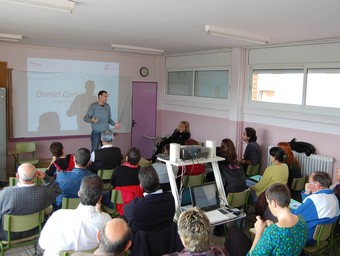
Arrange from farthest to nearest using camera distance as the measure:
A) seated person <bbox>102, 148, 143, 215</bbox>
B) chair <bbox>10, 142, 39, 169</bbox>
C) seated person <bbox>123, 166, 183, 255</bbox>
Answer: chair <bbox>10, 142, 39, 169</bbox> → seated person <bbox>102, 148, 143, 215</bbox> → seated person <bbox>123, 166, 183, 255</bbox>

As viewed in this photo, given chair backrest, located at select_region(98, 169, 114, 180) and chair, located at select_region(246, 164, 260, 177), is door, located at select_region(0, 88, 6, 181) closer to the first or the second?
chair backrest, located at select_region(98, 169, 114, 180)

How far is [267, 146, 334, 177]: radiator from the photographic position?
5.08 meters

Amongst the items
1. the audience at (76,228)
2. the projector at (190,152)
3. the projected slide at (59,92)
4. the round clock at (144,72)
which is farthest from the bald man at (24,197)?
the round clock at (144,72)

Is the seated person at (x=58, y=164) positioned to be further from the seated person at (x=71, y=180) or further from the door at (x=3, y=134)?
the door at (x=3, y=134)

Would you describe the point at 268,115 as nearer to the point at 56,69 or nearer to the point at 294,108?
the point at 294,108

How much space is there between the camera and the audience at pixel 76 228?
241 centimetres

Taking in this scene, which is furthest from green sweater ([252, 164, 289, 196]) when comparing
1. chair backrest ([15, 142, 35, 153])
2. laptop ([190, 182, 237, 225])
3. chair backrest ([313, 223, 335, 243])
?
chair backrest ([15, 142, 35, 153])

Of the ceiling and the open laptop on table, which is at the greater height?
the ceiling

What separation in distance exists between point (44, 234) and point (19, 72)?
17.3 ft

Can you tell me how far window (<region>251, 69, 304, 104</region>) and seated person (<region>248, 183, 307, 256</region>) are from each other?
139 inches

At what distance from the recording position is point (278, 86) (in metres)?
5.98

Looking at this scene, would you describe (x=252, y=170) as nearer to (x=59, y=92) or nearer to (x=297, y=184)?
(x=297, y=184)

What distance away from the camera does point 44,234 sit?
98.1 inches

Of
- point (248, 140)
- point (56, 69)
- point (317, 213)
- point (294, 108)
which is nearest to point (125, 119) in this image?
point (56, 69)
